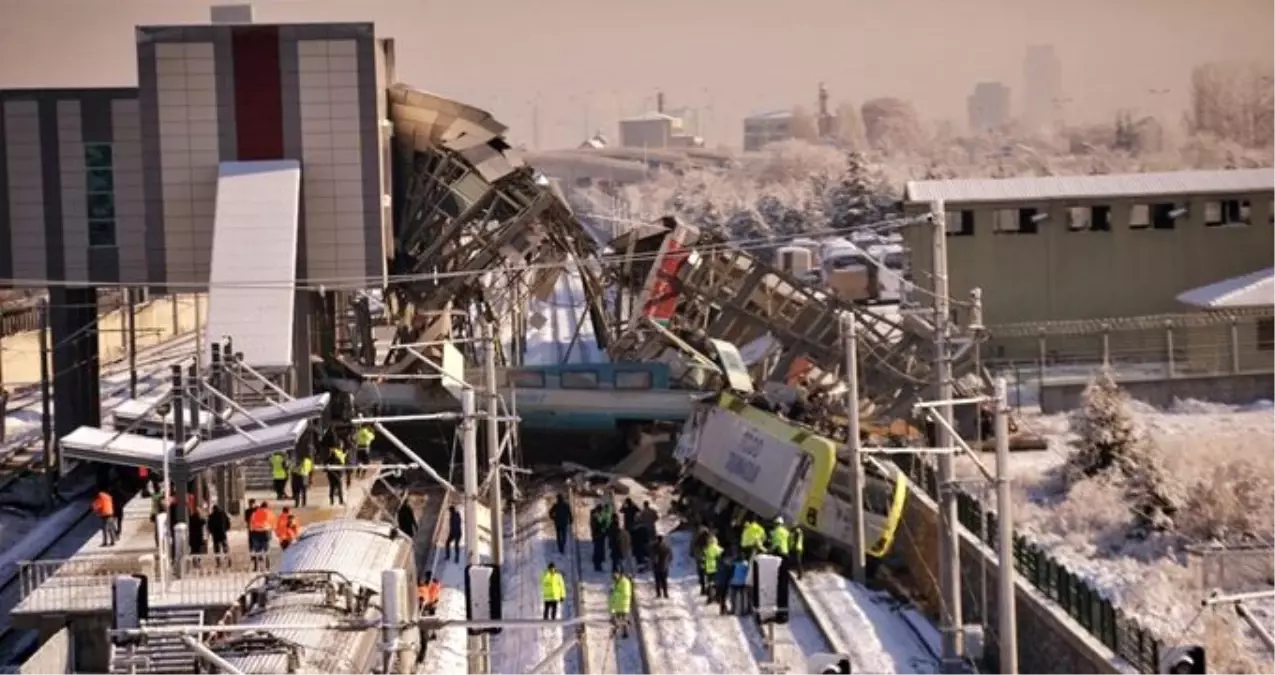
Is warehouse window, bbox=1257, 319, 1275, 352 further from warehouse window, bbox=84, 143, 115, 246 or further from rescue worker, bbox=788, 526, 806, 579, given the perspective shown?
warehouse window, bbox=84, 143, 115, 246

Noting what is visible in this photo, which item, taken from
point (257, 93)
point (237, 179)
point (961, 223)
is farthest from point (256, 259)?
point (961, 223)

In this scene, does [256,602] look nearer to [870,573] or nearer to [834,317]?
[870,573]

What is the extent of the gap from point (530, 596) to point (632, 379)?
11842 millimetres

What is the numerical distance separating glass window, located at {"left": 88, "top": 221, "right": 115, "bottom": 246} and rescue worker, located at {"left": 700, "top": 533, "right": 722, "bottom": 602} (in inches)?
781

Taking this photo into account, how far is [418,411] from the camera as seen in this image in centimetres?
4475

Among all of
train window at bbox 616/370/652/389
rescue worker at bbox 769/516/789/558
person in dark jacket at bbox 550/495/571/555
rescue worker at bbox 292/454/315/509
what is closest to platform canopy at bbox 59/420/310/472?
rescue worker at bbox 292/454/315/509

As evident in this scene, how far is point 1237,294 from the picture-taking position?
2015 inches

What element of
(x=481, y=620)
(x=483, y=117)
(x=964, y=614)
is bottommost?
(x=964, y=614)

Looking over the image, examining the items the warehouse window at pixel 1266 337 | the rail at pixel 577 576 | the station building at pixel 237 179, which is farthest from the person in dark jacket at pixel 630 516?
the warehouse window at pixel 1266 337

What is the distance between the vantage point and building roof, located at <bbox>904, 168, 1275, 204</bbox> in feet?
179

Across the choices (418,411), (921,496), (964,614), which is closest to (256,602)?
(964,614)

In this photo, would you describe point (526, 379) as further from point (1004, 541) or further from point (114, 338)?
point (114, 338)

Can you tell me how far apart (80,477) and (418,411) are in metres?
7.73

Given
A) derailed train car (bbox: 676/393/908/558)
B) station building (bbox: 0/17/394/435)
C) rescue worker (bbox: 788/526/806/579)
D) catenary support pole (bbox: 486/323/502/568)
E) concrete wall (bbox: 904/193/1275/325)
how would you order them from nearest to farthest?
1. catenary support pole (bbox: 486/323/502/568)
2. rescue worker (bbox: 788/526/806/579)
3. derailed train car (bbox: 676/393/908/558)
4. station building (bbox: 0/17/394/435)
5. concrete wall (bbox: 904/193/1275/325)
